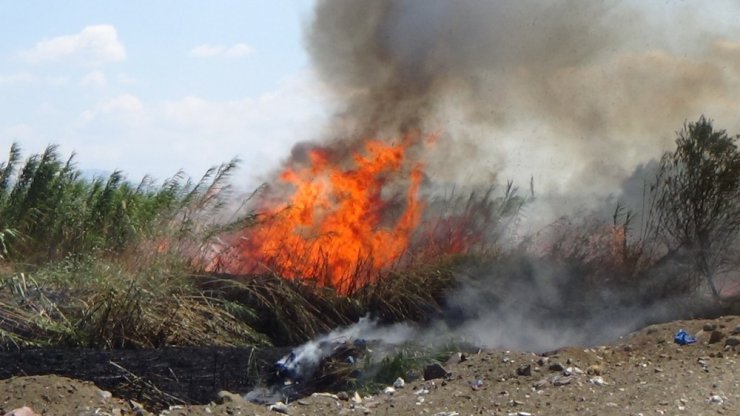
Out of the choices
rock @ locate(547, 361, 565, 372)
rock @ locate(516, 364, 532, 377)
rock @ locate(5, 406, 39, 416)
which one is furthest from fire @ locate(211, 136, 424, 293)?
rock @ locate(5, 406, 39, 416)

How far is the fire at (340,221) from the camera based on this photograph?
36.8 feet

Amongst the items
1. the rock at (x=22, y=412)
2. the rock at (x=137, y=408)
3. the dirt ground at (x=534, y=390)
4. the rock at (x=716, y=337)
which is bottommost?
the rock at (x=22, y=412)

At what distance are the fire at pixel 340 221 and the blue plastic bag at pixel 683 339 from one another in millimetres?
4131

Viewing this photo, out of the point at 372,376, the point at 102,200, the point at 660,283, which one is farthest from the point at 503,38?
the point at 372,376

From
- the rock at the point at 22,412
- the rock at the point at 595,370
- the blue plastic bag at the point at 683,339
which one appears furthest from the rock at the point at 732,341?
the rock at the point at 22,412

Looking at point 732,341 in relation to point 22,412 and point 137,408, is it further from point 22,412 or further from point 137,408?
point 22,412

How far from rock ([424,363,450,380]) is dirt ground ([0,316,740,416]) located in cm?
6

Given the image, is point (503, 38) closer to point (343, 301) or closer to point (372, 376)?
point (343, 301)

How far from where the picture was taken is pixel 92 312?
8922mm

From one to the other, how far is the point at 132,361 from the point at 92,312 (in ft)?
2.69

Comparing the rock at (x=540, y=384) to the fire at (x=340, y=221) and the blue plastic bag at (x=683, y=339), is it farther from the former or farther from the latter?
the fire at (x=340, y=221)

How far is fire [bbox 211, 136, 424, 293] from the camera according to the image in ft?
36.8

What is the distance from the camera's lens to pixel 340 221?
41.5 ft

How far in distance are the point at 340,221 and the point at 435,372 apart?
5.50 m
